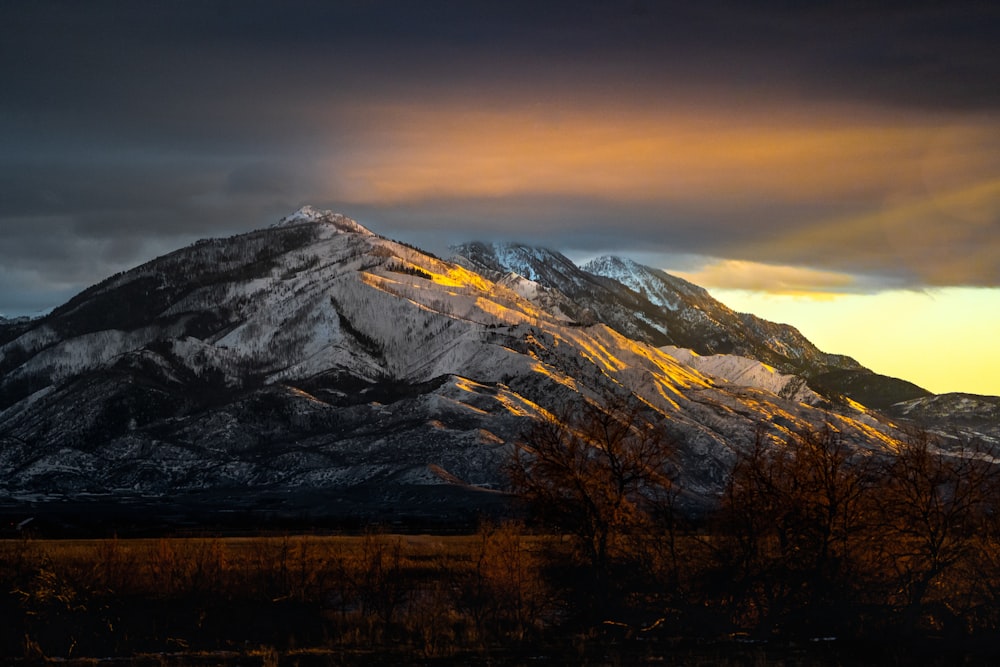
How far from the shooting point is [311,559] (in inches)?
3494

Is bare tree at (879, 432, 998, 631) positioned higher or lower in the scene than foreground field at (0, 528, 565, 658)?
higher

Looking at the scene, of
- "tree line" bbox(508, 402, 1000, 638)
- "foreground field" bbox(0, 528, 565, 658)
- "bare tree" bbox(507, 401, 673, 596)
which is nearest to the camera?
"tree line" bbox(508, 402, 1000, 638)

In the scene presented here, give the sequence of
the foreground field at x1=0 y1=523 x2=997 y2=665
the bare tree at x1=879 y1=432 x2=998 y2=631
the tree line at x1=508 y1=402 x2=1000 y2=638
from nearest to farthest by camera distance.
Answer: the foreground field at x1=0 y1=523 x2=997 y2=665
the bare tree at x1=879 y1=432 x2=998 y2=631
the tree line at x1=508 y1=402 x2=1000 y2=638

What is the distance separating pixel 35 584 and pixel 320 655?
2345 cm

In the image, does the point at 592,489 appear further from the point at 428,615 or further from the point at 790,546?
the point at 428,615

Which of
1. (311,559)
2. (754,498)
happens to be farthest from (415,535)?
(754,498)

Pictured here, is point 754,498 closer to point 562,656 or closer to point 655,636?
point 655,636

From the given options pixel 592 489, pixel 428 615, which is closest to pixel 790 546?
pixel 592 489

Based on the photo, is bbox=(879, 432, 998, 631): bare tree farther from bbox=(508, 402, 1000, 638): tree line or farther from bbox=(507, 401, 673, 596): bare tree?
bbox=(507, 401, 673, 596): bare tree

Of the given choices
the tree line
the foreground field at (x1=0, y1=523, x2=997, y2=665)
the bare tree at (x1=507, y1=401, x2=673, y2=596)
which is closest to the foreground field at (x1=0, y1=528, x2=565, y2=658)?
the foreground field at (x1=0, y1=523, x2=997, y2=665)

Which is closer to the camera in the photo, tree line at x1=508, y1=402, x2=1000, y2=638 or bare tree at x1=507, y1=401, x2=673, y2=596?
tree line at x1=508, y1=402, x2=1000, y2=638

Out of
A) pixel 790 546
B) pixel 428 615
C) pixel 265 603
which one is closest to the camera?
pixel 790 546

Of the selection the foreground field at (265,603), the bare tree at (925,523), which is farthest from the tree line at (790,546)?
the foreground field at (265,603)

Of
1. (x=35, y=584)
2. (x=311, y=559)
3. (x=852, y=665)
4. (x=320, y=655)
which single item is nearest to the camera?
(x=852, y=665)
